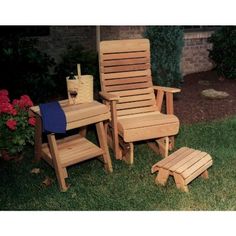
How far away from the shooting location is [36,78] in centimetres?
649

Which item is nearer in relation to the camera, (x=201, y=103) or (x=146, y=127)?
(x=146, y=127)

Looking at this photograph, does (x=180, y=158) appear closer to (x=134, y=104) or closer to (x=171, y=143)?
(x=171, y=143)

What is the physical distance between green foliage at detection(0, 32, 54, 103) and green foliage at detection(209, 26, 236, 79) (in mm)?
4265

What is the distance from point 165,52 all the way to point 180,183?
130 inches

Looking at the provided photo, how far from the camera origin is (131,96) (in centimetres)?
557

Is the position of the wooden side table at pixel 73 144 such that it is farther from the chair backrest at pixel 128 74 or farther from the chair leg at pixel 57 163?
the chair backrest at pixel 128 74

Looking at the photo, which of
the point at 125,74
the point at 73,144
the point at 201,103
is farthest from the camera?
the point at 201,103

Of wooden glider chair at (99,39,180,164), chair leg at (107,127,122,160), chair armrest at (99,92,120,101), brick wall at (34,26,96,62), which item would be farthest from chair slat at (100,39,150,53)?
brick wall at (34,26,96,62)

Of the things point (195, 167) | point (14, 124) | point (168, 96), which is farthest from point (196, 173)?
point (14, 124)

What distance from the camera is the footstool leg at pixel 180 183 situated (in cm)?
427

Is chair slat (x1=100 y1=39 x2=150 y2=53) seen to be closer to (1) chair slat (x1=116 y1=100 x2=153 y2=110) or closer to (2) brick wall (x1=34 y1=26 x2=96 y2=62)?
(1) chair slat (x1=116 y1=100 x2=153 y2=110)
